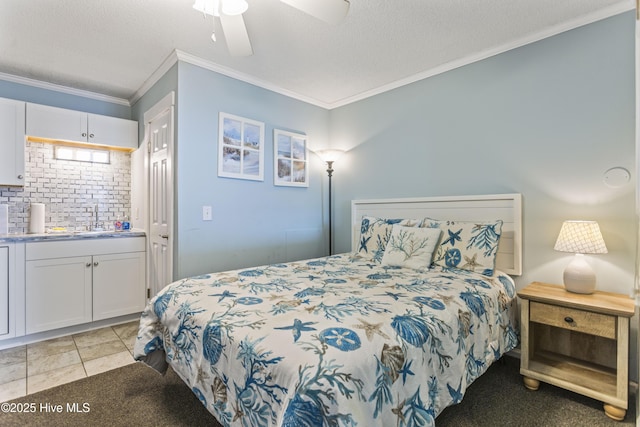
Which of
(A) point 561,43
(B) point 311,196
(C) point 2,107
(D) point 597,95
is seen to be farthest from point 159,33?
(D) point 597,95

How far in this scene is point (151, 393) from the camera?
190 cm

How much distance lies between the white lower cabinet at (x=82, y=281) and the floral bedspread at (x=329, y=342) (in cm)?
166

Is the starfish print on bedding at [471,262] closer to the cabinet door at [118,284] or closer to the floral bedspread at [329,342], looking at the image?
the floral bedspread at [329,342]

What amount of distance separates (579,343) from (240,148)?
10.2ft

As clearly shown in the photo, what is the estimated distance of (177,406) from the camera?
177 centimetres

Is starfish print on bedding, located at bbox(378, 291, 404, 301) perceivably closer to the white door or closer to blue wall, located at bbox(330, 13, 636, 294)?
blue wall, located at bbox(330, 13, 636, 294)

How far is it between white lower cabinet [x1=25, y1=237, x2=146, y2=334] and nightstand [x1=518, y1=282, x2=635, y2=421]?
3.48m

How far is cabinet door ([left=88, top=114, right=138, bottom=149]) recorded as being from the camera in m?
3.26

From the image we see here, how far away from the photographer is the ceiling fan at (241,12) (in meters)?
1.59

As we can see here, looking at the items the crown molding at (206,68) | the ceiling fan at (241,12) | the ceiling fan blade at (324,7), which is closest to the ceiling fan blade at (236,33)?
the ceiling fan at (241,12)

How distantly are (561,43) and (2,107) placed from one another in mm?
4651

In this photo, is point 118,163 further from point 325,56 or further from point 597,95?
point 597,95

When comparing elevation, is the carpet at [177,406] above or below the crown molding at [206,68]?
below

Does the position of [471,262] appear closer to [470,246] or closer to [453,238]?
[470,246]
